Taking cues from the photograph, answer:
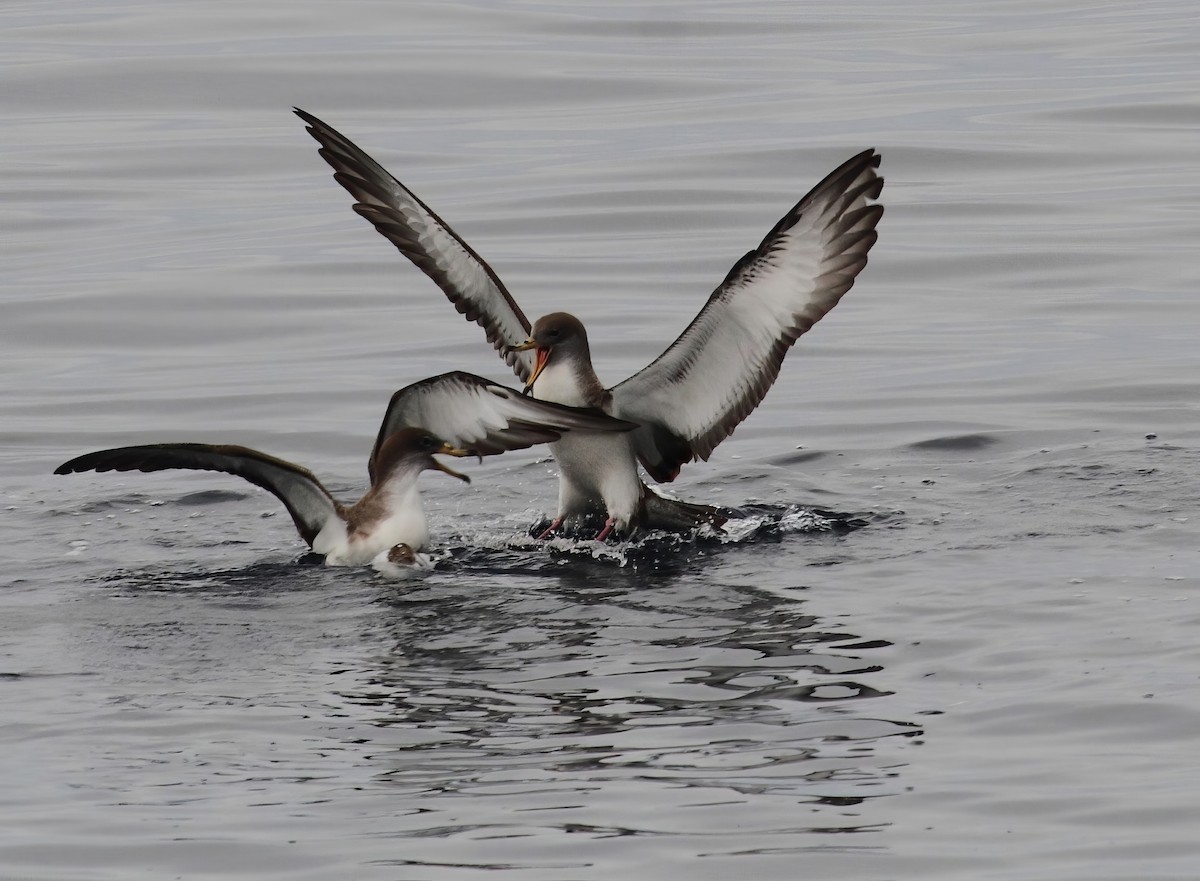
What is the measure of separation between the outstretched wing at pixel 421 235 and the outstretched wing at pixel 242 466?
6.31 feet

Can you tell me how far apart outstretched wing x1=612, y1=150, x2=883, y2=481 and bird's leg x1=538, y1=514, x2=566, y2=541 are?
0.56 m

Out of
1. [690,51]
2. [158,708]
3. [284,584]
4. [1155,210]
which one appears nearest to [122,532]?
[284,584]

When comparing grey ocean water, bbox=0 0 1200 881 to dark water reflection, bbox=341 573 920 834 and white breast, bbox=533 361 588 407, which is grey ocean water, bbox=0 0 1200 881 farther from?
white breast, bbox=533 361 588 407

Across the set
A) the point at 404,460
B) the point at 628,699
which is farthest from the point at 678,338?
the point at 628,699

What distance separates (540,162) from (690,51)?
23.9 ft

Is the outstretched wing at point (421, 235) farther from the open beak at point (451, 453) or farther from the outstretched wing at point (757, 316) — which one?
the open beak at point (451, 453)

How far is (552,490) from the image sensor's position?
11.7 meters

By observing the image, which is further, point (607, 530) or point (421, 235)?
point (421, 235)

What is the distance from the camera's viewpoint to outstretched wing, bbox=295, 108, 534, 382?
36.5ft

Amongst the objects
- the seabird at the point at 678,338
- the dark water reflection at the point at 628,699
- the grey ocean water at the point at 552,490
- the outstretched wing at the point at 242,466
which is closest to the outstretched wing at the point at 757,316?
the seabird at the point at 678,338

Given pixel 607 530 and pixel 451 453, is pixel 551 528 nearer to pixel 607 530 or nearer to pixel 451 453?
pixel 607 530

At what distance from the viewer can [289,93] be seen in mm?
24375

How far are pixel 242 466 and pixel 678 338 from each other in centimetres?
213

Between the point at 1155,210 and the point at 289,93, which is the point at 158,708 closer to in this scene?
the point at 1155,210
